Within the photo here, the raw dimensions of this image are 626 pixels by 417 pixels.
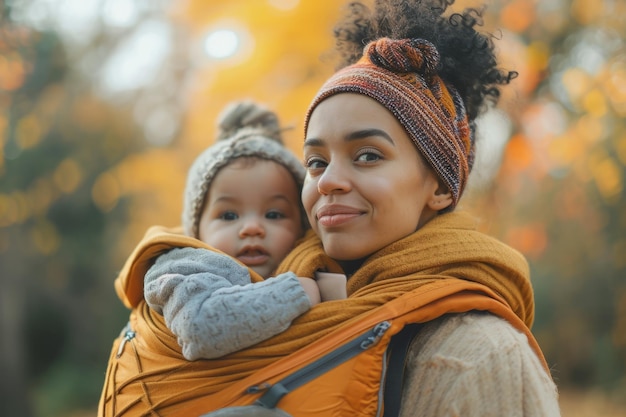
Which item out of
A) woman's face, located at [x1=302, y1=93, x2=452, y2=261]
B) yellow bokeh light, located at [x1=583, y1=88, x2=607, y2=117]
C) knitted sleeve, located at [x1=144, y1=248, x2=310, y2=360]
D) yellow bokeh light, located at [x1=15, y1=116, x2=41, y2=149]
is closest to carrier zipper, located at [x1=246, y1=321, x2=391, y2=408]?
knitted sleeve, located at [x1=144, y1=248, x2=310, y2=360]

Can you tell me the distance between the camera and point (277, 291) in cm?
192

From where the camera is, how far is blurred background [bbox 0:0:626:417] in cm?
815

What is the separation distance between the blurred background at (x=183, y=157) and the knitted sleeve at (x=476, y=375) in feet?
17.8

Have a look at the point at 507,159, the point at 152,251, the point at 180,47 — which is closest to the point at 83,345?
the point at 180,47

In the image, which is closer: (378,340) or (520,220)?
(378,340)

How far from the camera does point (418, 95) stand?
216cm

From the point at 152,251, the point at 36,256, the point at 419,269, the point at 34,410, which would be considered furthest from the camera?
the point at 36,256

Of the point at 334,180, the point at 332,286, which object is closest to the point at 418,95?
the point at 334,180

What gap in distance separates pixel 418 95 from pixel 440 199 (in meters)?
0.35

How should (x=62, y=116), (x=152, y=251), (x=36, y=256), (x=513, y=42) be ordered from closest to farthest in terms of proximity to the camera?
(x=152, y=251) → (x=513, y=42) → (x=62, y=116) → (x=36, y=256)

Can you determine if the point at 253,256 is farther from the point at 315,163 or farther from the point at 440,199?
the point at 440,199

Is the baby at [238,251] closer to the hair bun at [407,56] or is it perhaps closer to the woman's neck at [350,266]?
the woman's neck at [350,266]

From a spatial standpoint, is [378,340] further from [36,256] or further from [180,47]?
[36,256]

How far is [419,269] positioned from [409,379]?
32cm
